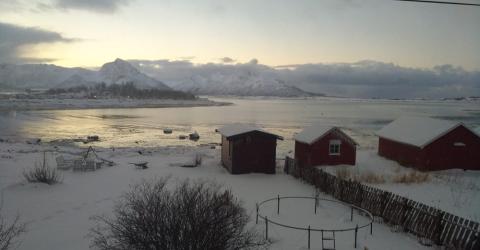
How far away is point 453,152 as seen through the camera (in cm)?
2773

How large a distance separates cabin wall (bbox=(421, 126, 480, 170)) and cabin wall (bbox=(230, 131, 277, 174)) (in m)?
10.4

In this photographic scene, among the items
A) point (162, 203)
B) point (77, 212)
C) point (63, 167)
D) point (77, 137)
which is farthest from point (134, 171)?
point (77, 137)

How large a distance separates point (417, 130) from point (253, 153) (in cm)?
1288

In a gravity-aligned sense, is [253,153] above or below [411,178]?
above

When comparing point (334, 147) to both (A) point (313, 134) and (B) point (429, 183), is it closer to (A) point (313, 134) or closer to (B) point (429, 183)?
(A) point (313, 134)

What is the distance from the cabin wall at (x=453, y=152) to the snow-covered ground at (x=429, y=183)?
1.77 ft

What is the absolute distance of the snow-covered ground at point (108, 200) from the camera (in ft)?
43.8

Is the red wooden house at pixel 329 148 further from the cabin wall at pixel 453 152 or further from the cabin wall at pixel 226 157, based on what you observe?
the cabin wall at pixel 226 157

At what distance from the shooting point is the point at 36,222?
598 inches

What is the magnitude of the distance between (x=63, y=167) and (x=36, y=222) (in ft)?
37.7

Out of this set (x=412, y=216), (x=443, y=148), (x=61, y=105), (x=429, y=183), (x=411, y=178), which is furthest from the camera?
(x=61, y=105)

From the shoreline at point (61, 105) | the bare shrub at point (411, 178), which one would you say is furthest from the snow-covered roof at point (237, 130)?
the shoreline at point (61, 105)

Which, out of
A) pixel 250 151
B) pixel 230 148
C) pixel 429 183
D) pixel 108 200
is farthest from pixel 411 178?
pixel 108 200

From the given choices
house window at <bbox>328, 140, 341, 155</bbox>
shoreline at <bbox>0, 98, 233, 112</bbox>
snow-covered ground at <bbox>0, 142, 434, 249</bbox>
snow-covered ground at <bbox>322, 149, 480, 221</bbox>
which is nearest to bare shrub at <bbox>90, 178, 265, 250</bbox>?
snow-covered ground at <bbox>0, 142, 434, 249</bbox>
